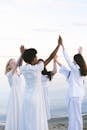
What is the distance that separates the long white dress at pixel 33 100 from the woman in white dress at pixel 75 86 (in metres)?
1.13

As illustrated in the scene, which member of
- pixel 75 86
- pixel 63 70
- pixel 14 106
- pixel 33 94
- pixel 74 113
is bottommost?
pixel 74 113

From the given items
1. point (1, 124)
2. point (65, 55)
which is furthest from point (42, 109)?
point (1, 124)

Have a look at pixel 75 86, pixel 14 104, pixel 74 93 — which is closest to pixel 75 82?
pixel 75 86

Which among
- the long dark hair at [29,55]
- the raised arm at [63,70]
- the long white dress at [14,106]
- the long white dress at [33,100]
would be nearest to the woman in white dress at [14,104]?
the long white dress at [14,106]

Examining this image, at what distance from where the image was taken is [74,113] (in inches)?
483

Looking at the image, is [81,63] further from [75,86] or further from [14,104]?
[14,104]

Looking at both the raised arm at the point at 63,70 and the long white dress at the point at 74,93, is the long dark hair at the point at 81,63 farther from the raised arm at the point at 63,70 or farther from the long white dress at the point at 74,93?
the raised arm at the point at 63,70

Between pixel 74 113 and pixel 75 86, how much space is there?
59 centimetres

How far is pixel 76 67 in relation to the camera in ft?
38.8

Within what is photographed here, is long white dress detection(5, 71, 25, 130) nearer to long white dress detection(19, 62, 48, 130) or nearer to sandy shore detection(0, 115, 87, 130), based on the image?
sandy shore detection(0, 115, 87, 130)

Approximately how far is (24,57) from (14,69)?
60.4 inches

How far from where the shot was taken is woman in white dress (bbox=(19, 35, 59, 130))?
10.5 m

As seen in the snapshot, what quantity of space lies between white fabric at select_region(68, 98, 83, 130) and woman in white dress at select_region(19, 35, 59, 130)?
124 centimetres

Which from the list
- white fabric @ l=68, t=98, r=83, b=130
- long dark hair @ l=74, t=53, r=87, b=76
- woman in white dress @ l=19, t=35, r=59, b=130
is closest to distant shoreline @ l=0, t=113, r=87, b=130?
white fabric @ l=68, t=98, r=83, b=130
